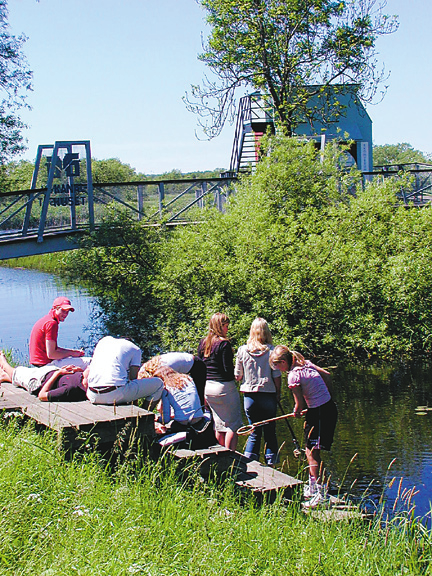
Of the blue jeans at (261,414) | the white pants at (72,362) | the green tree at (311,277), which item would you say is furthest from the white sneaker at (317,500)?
the green tree at (311,277)

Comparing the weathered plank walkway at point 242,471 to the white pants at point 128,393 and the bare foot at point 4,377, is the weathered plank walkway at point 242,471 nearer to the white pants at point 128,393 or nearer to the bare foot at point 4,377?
the white pants at point 128,393

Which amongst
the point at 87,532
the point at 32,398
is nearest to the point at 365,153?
the point at 32,398

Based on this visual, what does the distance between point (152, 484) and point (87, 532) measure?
1.04 m

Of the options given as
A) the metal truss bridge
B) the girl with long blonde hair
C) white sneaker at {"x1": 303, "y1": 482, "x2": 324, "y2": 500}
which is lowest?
white sneaker at {"x1": 303, "y1": 482, "x2": 324, "y2": 500}

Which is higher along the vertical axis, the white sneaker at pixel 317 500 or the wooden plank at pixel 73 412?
the wooden plank at pixel 73 412

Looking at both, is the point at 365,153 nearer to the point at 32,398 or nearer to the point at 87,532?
the point at 32,398

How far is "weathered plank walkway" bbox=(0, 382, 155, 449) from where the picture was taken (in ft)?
18.2

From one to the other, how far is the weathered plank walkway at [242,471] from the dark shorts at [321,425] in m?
0.78

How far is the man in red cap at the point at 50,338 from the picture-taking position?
8297mm

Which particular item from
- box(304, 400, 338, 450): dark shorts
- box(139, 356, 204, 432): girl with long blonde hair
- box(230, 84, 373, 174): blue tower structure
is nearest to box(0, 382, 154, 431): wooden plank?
box(139, 356, 204, 432): girl with long blonde hair

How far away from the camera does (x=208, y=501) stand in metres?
5.16

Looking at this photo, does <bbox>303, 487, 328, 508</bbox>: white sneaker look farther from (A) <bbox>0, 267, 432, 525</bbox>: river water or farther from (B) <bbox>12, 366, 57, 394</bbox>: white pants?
(B) <bbox>12, 366, 57, 394</bbox>: white pants

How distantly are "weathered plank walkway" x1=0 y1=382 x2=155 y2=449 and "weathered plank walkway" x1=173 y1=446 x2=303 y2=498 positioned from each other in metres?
0.45

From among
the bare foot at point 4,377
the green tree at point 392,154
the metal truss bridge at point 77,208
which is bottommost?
the bare foot at point 4,377
